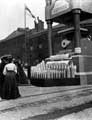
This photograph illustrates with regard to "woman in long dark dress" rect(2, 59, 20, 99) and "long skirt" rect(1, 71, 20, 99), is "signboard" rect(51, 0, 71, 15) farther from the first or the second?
"long skirt" rect(1, 71, 20, 99)

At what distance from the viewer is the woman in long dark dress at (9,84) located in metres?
7.38

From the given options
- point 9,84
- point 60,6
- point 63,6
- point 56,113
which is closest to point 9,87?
point 9,84

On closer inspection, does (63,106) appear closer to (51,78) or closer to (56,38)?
(51,78)

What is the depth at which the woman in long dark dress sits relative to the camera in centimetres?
738

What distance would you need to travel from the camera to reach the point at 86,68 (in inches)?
470

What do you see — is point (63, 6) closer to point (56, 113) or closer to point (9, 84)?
point (9, 84)

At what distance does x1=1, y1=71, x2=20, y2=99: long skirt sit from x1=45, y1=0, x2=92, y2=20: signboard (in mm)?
6894

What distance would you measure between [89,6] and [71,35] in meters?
2.41

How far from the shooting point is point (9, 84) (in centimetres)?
744

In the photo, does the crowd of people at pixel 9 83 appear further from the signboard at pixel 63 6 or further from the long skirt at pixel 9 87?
the signboard at pixel 63 6

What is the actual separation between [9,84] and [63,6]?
7.64 meters

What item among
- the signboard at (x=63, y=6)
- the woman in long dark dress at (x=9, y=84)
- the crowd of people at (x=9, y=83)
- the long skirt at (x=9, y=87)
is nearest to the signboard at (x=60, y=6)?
the signboard at (x=63, y=6)

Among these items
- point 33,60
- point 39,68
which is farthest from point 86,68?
point 33,60

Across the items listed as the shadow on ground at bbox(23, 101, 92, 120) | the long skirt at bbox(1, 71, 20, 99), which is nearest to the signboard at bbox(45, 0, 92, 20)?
the long skirt at bbox(1, 71, 20, 99)
